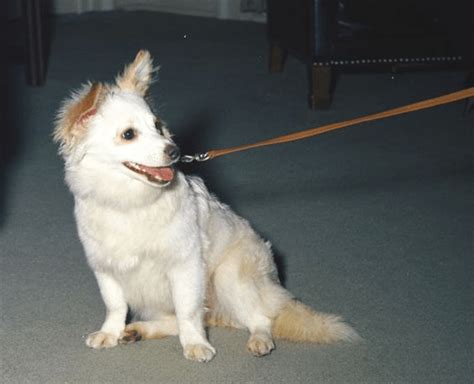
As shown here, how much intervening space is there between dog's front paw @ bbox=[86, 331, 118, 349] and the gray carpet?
0.02 m

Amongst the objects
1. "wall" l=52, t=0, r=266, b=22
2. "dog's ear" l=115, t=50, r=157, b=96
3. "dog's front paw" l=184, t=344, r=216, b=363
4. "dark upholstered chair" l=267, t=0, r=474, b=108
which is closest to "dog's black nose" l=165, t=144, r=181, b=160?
"dog's ear" l=115, t=50, r=157, b=96

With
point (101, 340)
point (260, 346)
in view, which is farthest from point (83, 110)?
point (260, 346)

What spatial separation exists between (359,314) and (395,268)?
39 cm

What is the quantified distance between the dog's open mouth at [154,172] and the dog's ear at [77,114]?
0.47 feet

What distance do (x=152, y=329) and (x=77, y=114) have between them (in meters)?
0.67

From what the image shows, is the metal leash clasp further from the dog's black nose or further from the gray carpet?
the gray carpet

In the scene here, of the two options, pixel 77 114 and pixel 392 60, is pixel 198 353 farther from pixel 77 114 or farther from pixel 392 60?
pixel 392 60

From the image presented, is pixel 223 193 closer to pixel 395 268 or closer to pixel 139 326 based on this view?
pixel 395 268

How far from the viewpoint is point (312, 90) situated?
485cm

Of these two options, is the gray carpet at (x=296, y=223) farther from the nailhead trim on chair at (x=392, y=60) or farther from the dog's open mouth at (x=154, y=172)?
the dog's open mouth at (x=154, y=172)

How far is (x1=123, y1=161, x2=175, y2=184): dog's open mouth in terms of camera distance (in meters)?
2.06

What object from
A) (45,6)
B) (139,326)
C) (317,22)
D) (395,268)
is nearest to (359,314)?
(395,268)

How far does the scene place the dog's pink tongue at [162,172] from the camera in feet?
6.82

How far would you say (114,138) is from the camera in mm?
2025
